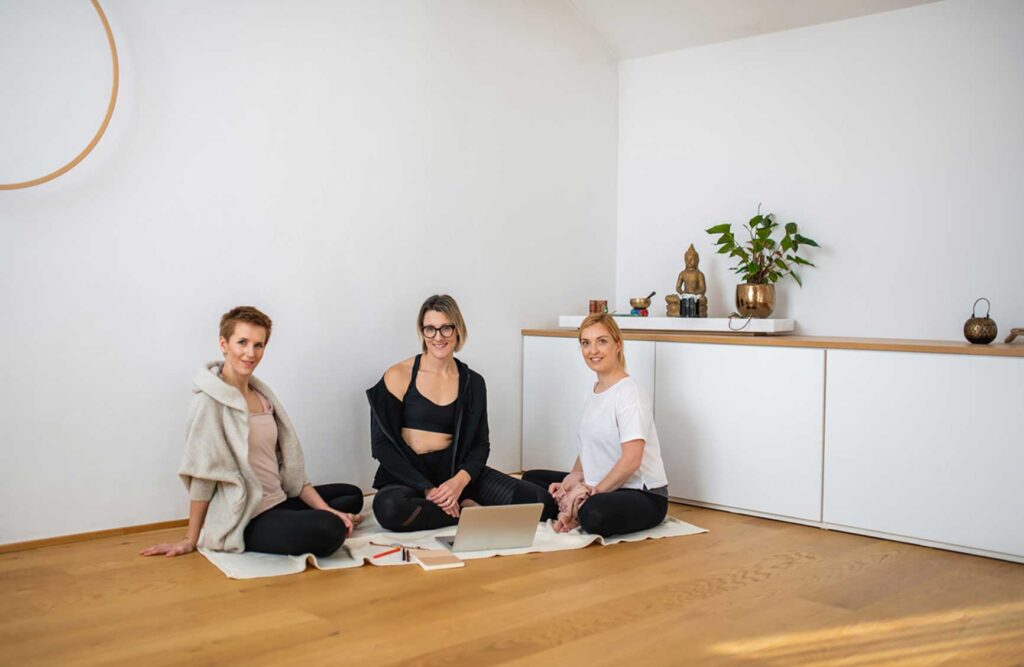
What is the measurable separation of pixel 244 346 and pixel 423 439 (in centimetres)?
87

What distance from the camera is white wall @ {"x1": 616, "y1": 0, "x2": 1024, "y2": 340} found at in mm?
3773

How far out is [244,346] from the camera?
2924mm

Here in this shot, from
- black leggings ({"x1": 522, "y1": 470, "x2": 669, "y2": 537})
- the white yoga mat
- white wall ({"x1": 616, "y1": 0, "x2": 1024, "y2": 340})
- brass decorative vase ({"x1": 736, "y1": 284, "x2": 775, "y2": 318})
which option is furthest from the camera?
brass decorative vase ({"x1": 736, "y1": 284, "x2": 775, "y2": 318})

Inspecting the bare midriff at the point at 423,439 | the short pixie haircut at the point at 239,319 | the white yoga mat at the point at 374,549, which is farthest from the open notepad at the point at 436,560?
the short pixie haircut at the point at 239,319

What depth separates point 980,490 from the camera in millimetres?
3121

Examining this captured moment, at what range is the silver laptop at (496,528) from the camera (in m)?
→ 2.95

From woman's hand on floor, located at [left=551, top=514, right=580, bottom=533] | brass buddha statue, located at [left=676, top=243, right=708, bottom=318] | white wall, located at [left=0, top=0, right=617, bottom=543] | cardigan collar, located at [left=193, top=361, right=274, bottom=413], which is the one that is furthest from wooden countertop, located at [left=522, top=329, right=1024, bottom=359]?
cardigan collar, located at [left=193, top=361, right=274, bottom=413]

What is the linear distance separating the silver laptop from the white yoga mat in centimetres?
3

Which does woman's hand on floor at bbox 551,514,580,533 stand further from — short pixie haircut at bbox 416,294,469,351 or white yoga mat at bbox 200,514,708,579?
short pixie haircut at bbox 416,294,469,351

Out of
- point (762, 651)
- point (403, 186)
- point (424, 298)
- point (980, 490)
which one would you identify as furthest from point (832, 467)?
point (403, 186)

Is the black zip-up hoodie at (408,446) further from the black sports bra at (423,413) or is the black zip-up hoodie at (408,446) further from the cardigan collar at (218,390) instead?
the cardigan collar at (218,390)

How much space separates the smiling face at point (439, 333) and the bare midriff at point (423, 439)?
0.29 metres

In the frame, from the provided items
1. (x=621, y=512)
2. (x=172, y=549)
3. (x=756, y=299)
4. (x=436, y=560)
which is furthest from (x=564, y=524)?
(x=756, y=299)

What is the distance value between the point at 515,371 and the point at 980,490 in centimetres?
205
